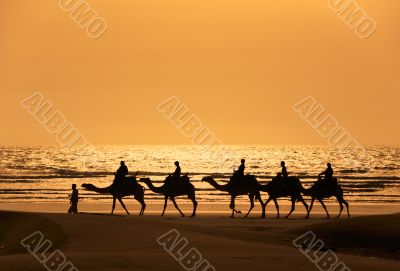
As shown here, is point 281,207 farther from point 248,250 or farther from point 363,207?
Result: point 248,250

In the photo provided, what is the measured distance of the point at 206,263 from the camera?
47.8 ft

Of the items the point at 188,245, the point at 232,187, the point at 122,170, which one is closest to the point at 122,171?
the point at 122,170

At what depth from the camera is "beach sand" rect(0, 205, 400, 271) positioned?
47.5ft

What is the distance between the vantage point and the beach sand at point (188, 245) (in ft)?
47.5

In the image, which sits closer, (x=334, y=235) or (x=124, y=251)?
(x=124, y=251)

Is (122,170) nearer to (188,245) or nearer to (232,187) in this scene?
(232,187)

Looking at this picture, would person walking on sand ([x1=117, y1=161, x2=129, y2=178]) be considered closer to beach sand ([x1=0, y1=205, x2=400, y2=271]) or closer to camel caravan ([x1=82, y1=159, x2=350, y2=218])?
camel caravan ([x1=82, y1=159, x2=350, y2=218])

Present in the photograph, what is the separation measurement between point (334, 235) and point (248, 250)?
15.2 feet

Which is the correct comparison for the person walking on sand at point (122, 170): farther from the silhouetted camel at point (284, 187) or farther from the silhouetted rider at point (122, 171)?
the silhouetted camel at point (284, 187)

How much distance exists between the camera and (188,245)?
1684cm

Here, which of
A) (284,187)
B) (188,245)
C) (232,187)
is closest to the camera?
(188,245)

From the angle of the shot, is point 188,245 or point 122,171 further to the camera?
point 122,171

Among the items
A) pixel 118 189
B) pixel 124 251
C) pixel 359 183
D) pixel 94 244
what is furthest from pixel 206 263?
pixel 359 183

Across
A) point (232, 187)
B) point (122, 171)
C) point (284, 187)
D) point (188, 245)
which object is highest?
point (284, 187)
